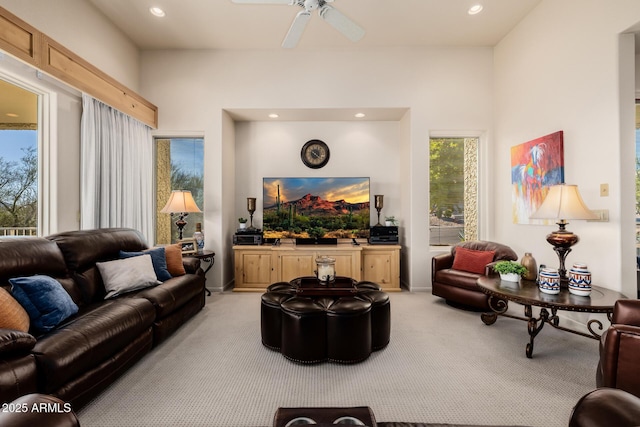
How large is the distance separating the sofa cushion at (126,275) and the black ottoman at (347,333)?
72.7 inches

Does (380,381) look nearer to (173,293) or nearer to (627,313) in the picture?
(627,313)

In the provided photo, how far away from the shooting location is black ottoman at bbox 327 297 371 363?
2.28m

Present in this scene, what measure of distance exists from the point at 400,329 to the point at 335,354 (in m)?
1.00

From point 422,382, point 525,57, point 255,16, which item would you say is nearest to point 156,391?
point 422,382

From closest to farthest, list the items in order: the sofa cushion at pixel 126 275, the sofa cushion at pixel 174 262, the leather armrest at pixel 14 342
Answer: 1. the leather armrest at pixel 14 342
2. the sofa cushion at pixel 126 275
3. the sofa cushion at pixel 174 262

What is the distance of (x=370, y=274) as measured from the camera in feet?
14.6

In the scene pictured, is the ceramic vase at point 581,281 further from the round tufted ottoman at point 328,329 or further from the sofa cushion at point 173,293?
the sofa cushion at point 173,293

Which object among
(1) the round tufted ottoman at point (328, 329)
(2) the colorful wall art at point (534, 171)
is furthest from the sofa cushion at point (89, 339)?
(2) the colorful wall art at point (534, 171)

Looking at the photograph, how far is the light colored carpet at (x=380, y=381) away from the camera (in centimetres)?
175

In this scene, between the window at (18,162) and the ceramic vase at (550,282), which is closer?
the ceramic vase at (550,282)

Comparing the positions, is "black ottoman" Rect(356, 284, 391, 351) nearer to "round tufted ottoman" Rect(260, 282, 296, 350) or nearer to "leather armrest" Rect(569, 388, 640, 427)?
"round tufted ottoman" Rect(260, 282, 296, 350)

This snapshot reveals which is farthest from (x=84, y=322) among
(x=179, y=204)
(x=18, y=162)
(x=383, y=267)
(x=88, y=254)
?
(x=383, y=267)

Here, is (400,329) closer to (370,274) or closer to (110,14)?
(370,274)

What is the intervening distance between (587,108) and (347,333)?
317cm
